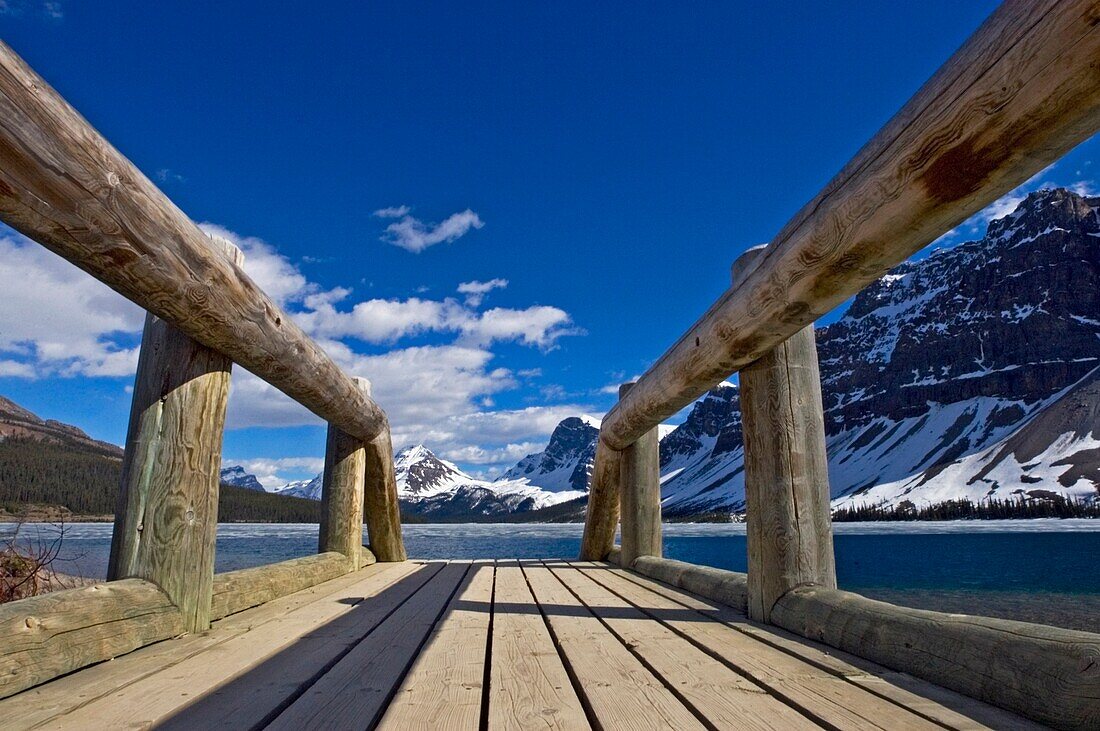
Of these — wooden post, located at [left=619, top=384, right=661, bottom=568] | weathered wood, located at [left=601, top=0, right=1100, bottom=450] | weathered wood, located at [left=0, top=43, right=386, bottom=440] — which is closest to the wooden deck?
weathered wood, located at [left=0, top=43, right=386, bottom=440]

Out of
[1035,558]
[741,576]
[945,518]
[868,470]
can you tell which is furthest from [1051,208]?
[741,576]

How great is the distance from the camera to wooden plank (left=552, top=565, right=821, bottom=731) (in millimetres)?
1952

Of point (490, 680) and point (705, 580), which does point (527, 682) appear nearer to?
point (490, 680)

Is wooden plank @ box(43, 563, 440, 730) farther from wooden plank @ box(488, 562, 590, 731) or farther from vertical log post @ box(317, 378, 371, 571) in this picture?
vertical log post @ box(317, 378, 371, 571)

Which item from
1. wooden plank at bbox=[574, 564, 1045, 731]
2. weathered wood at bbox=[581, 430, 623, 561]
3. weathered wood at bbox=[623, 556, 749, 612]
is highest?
weathered wood at bbox=[581, 430, 623, 561]

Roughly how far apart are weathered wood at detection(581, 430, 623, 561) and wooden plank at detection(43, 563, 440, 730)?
483cm

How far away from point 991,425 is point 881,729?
182m

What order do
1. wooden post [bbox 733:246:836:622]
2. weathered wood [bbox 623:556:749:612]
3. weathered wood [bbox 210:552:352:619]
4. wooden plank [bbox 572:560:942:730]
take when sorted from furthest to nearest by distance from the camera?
Answer: 1. weathered wood [bbox 623:556:749:612]
2. weathered wood [bbox 210:552:352:619]
3. wooden post [bbox 733:246:836:622]
4. wooden plank [bbox 572:560:942:730]

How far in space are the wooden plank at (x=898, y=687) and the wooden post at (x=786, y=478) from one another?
299 millimetres

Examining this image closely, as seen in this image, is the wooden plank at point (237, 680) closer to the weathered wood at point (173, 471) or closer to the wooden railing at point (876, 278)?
the weathered wood at point (173, 471)

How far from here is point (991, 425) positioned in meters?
154

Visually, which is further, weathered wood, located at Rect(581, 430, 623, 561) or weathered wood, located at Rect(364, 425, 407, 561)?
weathered wood, located at Rect(581, 430, 623, 561)

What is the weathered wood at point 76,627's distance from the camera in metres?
2.23

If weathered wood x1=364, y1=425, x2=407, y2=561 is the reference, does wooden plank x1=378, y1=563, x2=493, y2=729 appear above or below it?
below
